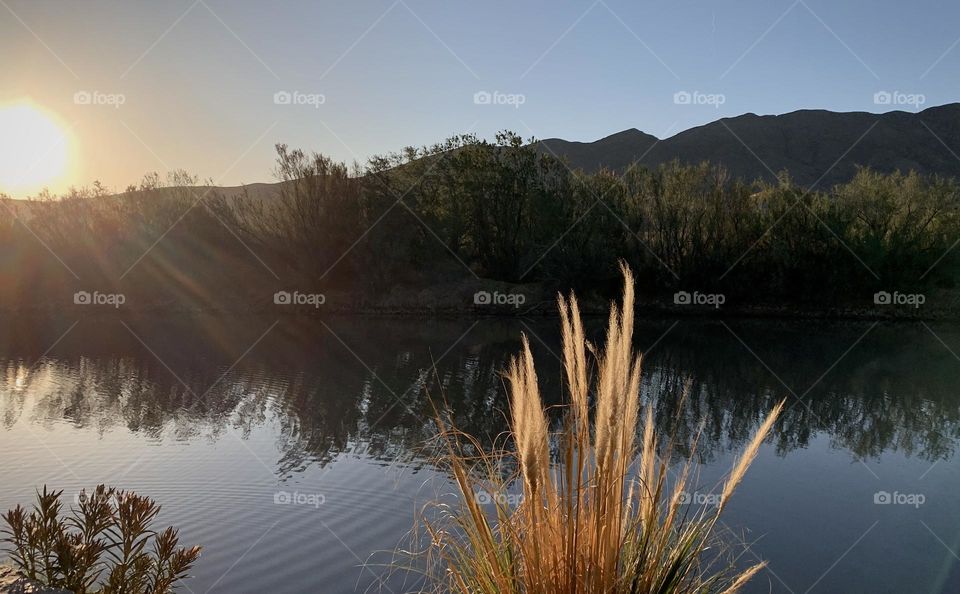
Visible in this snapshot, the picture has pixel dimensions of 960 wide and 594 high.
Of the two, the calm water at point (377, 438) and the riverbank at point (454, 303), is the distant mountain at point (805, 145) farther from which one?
the calm water at point (377, 438)

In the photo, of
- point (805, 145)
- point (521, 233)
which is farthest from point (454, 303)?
point (805, 145)

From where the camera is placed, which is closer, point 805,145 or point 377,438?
point 377,438

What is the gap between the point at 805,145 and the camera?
311 ft

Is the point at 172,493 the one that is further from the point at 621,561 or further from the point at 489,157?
the point at 489,157

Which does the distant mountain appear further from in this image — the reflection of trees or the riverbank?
the reflection of trees

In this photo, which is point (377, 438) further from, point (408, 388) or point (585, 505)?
point (585, 505)

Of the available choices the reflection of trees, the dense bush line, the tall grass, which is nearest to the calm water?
the reflection of trees

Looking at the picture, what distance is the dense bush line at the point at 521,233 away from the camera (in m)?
28.0

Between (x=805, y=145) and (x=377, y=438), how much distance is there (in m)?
99.7

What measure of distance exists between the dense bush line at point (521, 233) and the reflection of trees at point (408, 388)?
758cm

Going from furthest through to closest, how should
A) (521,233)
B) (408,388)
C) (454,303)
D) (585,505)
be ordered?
(521,233) → (454,303) → (408,388) → (585,505)

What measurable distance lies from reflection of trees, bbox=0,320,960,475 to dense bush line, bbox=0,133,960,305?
7577mm

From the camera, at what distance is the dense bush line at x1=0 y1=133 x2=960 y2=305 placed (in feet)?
91.7

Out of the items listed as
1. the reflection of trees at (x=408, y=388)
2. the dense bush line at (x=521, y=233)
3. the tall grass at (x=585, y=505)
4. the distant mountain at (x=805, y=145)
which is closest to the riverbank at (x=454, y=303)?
the dense bush line at (x=521, y=233)
